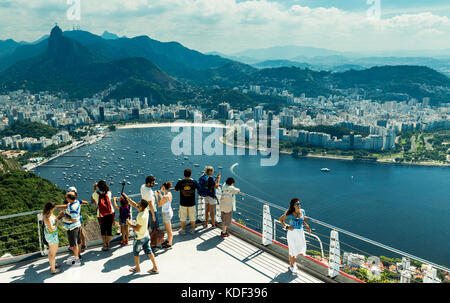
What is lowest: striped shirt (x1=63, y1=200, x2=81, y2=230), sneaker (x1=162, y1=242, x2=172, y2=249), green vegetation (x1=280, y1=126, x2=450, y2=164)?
green vegetation (x1=280, y1=126, x2=450, y2=164)

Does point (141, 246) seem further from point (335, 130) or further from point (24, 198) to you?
point (335, 130)

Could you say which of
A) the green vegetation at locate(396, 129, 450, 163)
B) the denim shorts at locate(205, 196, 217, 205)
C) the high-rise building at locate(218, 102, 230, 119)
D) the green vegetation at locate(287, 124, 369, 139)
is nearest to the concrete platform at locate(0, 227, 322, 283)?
the denim shorts at locate(205, 196, 217, 205)

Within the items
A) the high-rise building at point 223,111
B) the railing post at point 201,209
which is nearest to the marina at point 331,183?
the railing post at point 201,209

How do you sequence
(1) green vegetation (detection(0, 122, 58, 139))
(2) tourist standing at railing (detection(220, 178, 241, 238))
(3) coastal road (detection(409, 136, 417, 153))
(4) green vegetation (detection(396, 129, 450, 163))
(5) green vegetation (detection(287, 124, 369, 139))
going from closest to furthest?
(2) tourist standing at railing (detection(220, 178, 241, 238)) < (4) green vegetation (detection(396, 129, 450, 163)) < (3) coastal road (detection(409, 136, 417, 153)) < (5) green vegetation (detection(287, 124, 369, 139)) < (1) green vegetation (detection(0, 122, 58, 139))

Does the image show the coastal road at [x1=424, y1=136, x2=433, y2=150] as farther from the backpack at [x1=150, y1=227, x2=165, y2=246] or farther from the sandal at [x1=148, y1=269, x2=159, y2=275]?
the sandal at [x1=148, y1=269, x2=159, y2=275]

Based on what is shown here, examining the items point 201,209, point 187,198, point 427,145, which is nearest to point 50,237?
point 187,198

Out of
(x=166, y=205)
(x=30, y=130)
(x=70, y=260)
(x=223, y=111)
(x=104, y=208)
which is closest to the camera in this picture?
(x=70, y=260)
